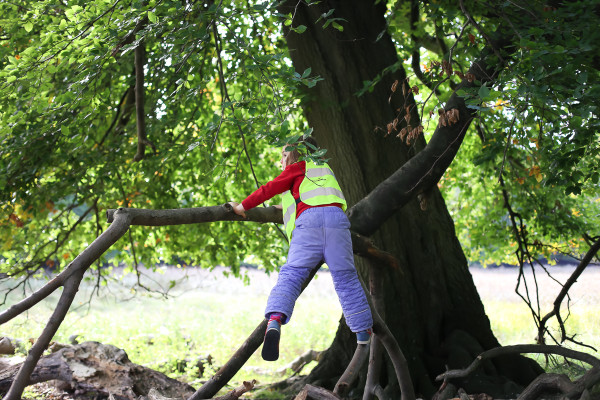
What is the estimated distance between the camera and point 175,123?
6.39 m

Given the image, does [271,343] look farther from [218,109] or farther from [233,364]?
[218,109]

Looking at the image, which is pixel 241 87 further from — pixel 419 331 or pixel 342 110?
pixel 419 331

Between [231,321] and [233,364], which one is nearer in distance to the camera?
[233,364]

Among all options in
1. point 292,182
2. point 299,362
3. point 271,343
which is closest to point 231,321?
point 299,362

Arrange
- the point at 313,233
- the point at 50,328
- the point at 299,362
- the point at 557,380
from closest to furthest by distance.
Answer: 1. the point at 50,328
2. the point at 313,233
3. the point at 557,380
4. the point at 299,362

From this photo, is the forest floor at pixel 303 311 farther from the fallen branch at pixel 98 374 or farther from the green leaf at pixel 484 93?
the green leaf at pixel 484 93

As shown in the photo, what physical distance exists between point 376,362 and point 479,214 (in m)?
6.36

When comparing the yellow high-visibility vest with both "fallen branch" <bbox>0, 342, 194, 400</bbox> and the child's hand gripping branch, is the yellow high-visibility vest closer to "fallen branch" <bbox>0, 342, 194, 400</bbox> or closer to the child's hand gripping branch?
the child's hand gripping branch

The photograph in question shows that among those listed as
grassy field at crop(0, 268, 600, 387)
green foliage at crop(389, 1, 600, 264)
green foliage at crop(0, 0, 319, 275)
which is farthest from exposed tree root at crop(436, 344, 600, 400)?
grassy field at crop(0, 268, 600, 387)

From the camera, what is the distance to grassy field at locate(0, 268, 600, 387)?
31.6 feet

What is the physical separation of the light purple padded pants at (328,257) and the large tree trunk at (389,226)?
2.18m

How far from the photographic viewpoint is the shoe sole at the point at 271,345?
286 centimetres

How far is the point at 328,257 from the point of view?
3199mm

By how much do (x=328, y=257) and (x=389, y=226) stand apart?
8.05 feet
